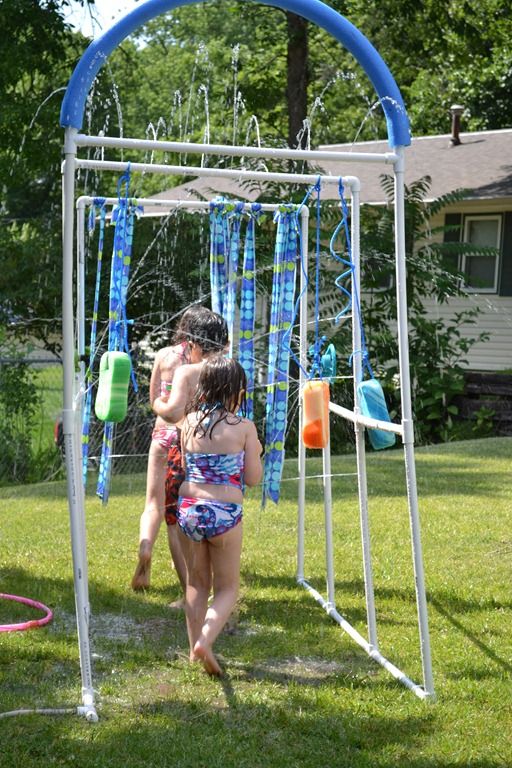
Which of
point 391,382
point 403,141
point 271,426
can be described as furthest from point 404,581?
point 391,382

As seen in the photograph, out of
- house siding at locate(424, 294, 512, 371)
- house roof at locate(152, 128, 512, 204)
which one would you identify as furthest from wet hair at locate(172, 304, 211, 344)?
house siding at locate(424, 294, 512, 371)

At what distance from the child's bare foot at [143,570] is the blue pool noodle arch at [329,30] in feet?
8.50

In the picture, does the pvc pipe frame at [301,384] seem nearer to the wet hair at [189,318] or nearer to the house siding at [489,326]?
the wet hair at [189,318]

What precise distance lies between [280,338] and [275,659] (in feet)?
5.47

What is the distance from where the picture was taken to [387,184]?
1644 cm

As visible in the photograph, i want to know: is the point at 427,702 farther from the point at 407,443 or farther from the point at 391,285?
the point at 391,285

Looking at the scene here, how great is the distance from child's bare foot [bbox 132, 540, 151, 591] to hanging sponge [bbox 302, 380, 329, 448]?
56.8 inches

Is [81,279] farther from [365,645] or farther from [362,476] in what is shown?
[365,645]

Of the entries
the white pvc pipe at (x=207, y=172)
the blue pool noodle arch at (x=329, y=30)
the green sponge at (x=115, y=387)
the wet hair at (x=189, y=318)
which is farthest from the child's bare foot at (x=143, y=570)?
the blue pool noodle arch at (x=329, y=30)

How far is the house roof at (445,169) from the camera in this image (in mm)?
18672

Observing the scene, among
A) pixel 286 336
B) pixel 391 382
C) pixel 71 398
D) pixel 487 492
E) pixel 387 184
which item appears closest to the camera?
pixel 71 398

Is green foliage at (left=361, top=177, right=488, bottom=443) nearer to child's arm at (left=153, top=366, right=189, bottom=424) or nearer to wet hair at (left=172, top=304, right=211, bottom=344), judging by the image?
wet hair at (left=172, top=304, right=211, bottom=344)

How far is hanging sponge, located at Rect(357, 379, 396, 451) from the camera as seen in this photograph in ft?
15.5

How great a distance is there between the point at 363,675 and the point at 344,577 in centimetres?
186
